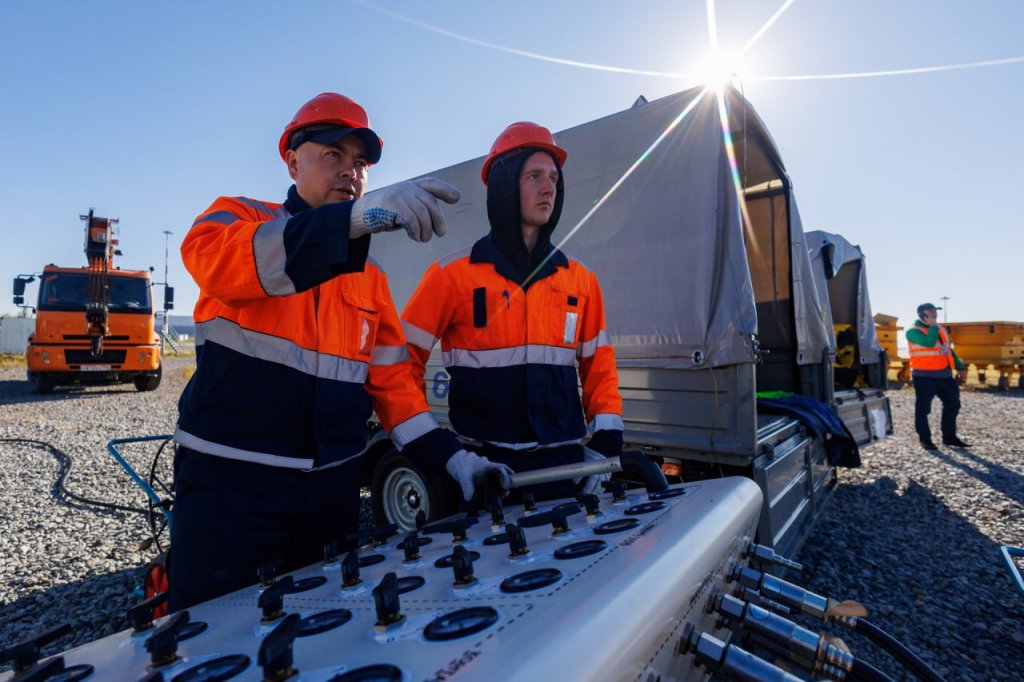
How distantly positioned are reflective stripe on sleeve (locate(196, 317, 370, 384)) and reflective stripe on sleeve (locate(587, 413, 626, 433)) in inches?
47.0

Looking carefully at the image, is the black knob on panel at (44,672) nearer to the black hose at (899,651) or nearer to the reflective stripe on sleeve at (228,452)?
the reflective stripe on sleeve at (228,452)

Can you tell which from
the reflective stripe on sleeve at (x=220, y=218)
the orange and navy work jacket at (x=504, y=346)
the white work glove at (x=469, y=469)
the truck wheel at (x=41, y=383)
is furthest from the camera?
the truck wheel at (x=41, y=383)

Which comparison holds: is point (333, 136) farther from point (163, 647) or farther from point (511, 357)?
point (163, 647)

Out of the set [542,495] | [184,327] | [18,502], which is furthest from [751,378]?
[184,327]

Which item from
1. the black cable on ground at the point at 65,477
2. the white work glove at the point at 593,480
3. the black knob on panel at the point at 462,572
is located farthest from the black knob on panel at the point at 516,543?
the black cable on ground at the point at 65,477

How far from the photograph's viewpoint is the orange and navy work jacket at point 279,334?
118 centimetres

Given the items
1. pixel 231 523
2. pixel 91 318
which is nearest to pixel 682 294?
pixel 231 523

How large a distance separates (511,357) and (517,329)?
0.11 m

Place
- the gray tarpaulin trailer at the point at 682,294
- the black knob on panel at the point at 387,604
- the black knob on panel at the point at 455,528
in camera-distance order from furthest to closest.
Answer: the gray tarpaulin trailer at the point at 682,294 < the black knob on panel at the point at 455,528 < the black knob on panel at the point at 387,604

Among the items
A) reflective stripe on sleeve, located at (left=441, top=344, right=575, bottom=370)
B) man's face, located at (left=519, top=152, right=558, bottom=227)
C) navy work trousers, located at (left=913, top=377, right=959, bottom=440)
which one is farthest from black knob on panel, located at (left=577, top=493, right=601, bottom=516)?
navy work trousers, located at (left=913, top=377, right=959, bottom=440)

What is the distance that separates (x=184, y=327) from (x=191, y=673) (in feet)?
303

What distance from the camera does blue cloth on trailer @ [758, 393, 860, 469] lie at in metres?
4.13

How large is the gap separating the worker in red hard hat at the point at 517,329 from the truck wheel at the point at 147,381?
47.6 feet

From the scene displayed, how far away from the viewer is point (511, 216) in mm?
2234
